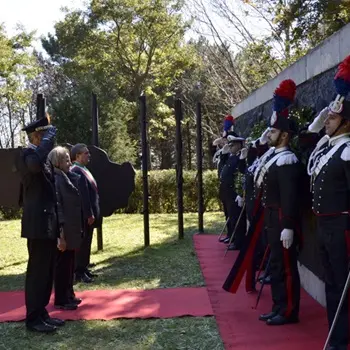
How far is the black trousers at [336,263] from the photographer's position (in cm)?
338

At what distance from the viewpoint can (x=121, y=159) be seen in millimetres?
18266

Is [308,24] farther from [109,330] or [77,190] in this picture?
[109,330]

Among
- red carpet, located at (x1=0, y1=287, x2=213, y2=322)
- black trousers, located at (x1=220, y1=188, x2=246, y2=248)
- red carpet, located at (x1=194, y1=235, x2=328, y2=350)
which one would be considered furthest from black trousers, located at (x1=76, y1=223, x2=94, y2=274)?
black trousers, located at (x1=220, y1=188, x2=246, y2=248)

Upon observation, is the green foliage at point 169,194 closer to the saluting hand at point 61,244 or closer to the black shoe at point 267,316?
the saluting hand at point 61,244

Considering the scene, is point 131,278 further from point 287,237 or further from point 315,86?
point 315,86

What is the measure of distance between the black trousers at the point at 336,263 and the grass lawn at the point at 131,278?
93cm

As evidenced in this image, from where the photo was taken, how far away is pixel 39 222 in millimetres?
4258

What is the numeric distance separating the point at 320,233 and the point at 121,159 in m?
15.0

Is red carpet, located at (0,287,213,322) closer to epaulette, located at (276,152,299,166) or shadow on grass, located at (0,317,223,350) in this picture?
shadow on grass, located at (0,317,223,350)

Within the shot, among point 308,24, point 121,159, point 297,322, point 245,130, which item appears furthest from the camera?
point 121,159

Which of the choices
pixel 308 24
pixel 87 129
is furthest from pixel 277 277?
pixel 87 129

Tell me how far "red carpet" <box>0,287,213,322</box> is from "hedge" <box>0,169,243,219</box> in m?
8.21

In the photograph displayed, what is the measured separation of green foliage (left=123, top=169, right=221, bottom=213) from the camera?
45.8 feet

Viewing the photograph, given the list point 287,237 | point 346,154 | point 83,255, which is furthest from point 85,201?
point 346,154
